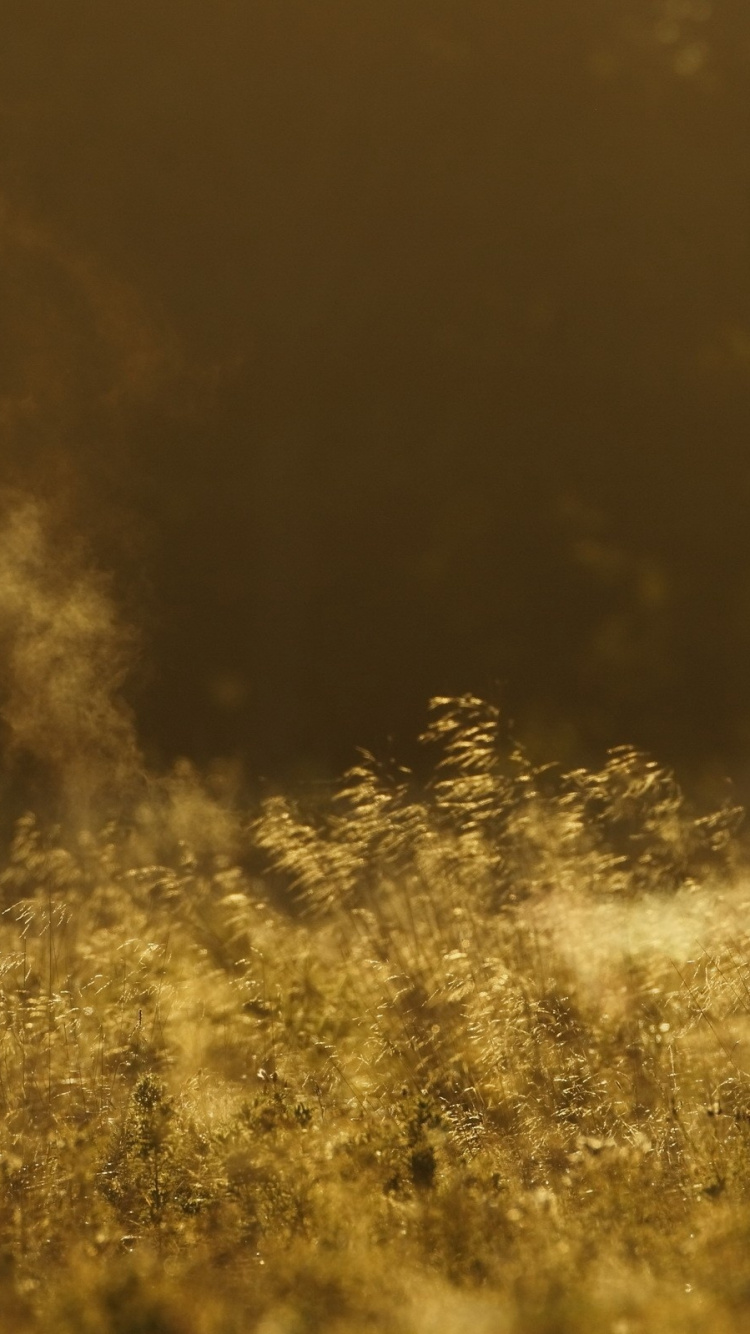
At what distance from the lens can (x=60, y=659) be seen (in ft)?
15.2

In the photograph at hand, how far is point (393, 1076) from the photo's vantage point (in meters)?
2.63

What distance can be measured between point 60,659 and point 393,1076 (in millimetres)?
2497

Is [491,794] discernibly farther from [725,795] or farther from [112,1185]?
[112,1185]

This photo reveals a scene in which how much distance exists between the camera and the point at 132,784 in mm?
4449

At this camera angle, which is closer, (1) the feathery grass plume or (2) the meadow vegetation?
(2) the meadow vegetation

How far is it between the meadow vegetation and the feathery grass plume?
91 centimetres

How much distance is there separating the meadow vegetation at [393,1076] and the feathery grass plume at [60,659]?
2.99ft

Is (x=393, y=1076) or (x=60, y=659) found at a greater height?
(x=60, y=659)

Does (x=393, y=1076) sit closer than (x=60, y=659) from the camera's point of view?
Yes

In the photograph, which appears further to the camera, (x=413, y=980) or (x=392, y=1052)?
(x=413, y=980)

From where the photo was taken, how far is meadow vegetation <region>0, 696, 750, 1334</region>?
215cm

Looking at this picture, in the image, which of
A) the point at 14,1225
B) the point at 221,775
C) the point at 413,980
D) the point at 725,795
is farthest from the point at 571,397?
the point at 14,1225

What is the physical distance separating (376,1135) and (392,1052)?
256 mm

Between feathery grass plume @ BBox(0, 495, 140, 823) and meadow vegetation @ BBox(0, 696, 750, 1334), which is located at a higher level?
feathery grass plume @ BBox(0, 495, 140, 823)
